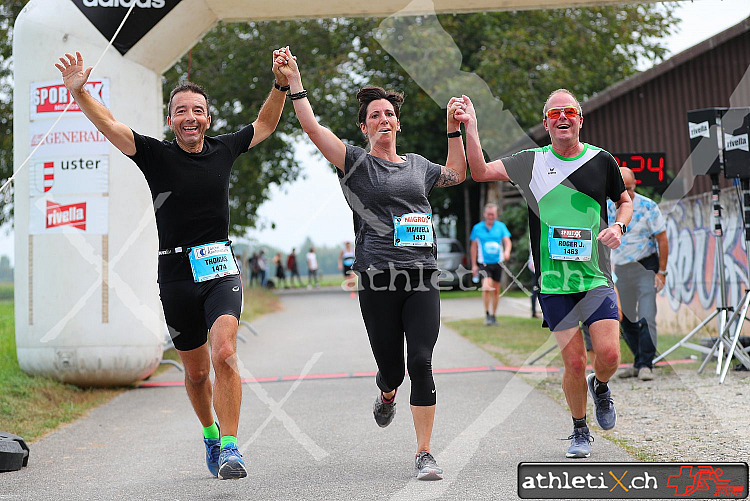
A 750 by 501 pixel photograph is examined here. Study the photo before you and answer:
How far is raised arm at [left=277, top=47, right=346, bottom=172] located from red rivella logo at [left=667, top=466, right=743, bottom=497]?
95.8 inches

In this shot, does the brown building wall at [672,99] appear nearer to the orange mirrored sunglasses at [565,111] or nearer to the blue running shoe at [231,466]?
the orange mirrored sunglasses at [565,111]

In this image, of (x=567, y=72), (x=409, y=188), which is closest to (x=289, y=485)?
(x=409, y=188)

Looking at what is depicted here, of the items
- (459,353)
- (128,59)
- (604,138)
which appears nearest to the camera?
(128,59)

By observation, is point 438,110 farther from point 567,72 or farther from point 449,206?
point 449,206

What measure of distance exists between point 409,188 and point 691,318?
951 centimetres

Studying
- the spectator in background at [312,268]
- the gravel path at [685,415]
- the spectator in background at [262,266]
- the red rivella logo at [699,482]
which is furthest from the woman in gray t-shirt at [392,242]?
the spectator in background at [262,266]

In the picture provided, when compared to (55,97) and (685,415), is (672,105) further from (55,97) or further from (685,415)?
(55,97)

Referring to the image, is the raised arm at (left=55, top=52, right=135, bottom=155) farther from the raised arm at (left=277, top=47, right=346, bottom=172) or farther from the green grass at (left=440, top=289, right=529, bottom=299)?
the green grass at (left=440, top=289, right=529, bottom=299)

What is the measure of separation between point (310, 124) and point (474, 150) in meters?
0.97

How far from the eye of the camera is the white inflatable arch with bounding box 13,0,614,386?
8.21 meters

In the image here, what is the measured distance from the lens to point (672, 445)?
5.56 meters

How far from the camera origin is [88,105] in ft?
16.0

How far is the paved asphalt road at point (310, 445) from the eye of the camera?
486 centimetres

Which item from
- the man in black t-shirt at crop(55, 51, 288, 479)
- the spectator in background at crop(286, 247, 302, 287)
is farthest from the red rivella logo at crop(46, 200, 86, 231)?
the spectator in background at crop(286, 247, 302, 287)
